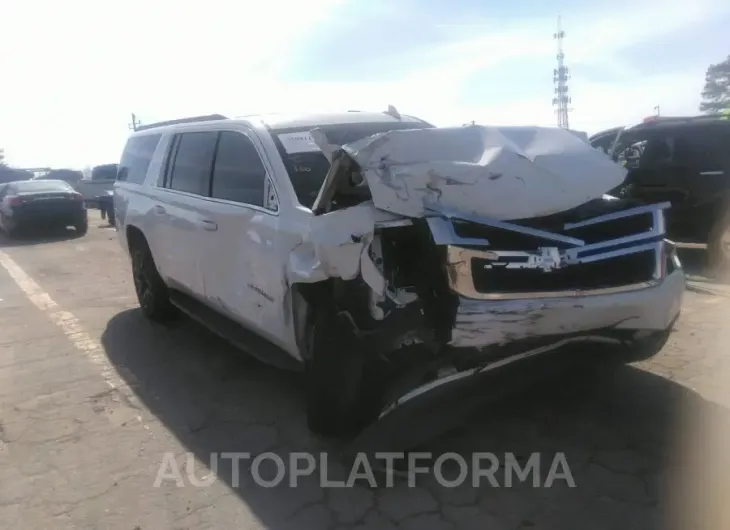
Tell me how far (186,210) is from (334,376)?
2214mm

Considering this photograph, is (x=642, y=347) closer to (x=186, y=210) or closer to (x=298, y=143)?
(x=298, y=143)

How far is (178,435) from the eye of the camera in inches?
148


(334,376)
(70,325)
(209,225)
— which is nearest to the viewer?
(334,376)

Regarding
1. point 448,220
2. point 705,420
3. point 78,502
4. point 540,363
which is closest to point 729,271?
point 705,420

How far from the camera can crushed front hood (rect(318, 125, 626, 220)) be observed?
10.1 feet

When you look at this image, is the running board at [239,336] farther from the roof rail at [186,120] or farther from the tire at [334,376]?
the roof rail at [186,120]

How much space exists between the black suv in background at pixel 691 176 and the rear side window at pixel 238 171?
15.2 ft

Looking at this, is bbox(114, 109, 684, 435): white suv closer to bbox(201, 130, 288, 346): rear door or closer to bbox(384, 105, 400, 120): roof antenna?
bbox(201, 130, 288, 346): rear door

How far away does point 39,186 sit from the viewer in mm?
16453

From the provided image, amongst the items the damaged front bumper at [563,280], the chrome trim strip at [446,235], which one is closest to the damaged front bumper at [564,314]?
the damaged front bumper at [563,280]

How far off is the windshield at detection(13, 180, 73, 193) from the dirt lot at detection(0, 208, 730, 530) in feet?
38.9

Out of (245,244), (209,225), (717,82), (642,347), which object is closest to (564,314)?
(642,347)

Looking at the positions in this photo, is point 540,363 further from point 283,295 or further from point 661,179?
point 661,179

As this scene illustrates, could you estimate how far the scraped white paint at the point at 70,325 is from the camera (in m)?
4.92
